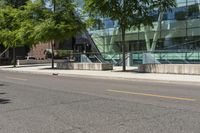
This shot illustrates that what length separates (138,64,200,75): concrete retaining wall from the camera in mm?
25023

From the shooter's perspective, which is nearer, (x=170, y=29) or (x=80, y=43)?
(x=170, y=29)

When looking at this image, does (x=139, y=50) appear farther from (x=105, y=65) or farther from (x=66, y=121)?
(x=66, y=121)

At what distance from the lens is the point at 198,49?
3553 cm

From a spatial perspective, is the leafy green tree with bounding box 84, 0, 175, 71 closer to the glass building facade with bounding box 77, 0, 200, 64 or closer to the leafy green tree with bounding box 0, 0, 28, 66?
the glass building facade with bounding box 77, 0, 200, 64

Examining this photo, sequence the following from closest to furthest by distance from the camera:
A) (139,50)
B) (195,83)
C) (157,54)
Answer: (195,83) < (157,54) < (139,50)

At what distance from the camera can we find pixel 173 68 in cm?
2653

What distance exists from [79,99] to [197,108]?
13.3 ft

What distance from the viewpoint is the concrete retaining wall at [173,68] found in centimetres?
2502

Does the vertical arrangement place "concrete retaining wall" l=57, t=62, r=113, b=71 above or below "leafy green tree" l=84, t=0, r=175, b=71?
below

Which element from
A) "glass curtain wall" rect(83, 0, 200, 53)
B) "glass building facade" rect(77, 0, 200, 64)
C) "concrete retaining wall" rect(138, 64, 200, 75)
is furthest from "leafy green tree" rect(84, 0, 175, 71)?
"glass curtain wall" rect(83, 0, 200, 53)

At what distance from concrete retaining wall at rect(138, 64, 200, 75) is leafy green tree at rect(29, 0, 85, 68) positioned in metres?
9.83

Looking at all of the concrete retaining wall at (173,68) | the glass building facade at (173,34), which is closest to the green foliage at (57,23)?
the glass building facade at (173,34)

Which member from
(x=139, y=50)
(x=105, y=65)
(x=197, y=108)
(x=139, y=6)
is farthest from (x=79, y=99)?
(x=139, y=50)

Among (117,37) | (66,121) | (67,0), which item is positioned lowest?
(66,121)
